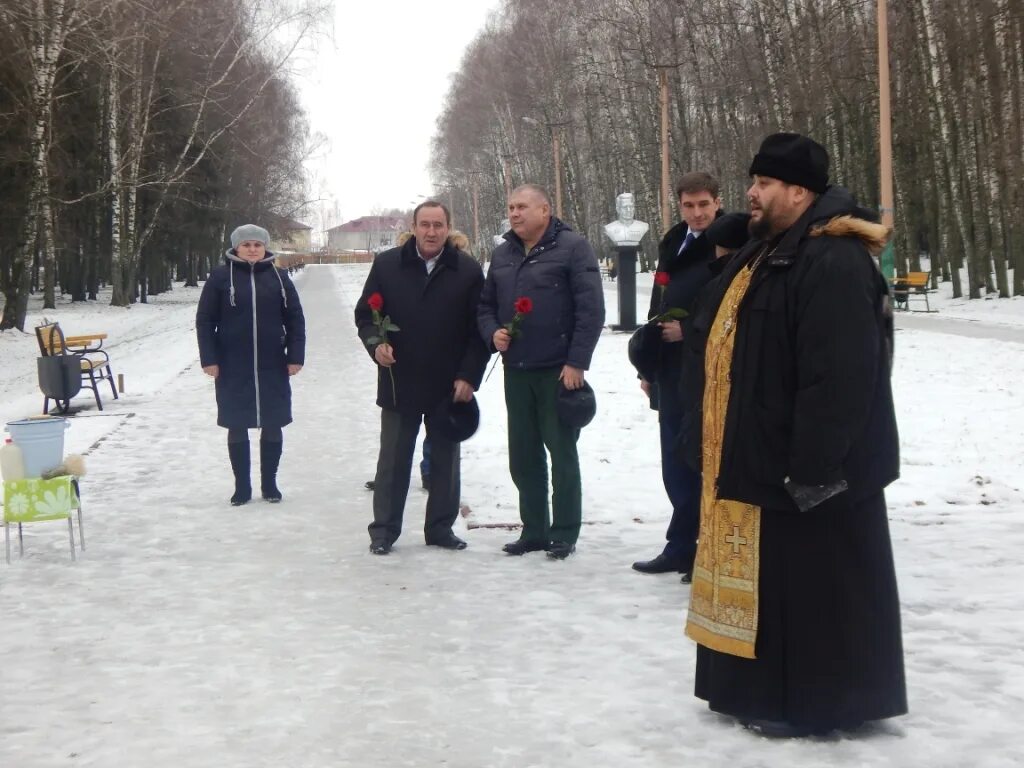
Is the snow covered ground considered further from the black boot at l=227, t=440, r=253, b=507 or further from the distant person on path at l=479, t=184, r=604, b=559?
the distant person on path at l=479, t=184, r=604, b=559

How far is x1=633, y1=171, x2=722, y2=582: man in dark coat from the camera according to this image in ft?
18.7

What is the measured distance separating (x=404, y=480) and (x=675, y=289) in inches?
74.8

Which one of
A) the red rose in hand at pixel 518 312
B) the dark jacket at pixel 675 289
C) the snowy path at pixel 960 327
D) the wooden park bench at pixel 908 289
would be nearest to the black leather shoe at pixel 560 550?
the dark jacket at pixel 675 289

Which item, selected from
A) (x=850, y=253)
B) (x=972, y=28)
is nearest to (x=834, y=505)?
(x=850, y=253)

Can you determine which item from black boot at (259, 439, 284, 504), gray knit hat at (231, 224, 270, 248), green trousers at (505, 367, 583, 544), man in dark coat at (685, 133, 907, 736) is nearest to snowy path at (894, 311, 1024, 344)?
black boot at (259, 439, 284, 504)

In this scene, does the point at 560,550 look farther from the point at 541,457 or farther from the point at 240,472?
the point at 240,472

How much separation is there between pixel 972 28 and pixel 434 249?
72.3 feet

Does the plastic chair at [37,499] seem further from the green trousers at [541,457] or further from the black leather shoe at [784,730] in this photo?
the black leather shoe at [784,730]

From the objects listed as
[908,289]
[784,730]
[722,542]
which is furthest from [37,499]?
[908,289]

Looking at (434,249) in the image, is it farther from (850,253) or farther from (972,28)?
(972,28)

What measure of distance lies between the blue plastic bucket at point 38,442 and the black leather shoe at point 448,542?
207 centimetres

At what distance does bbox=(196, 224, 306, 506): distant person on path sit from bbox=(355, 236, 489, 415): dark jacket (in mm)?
1517

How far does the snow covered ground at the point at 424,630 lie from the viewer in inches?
155

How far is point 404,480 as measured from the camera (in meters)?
6.71
